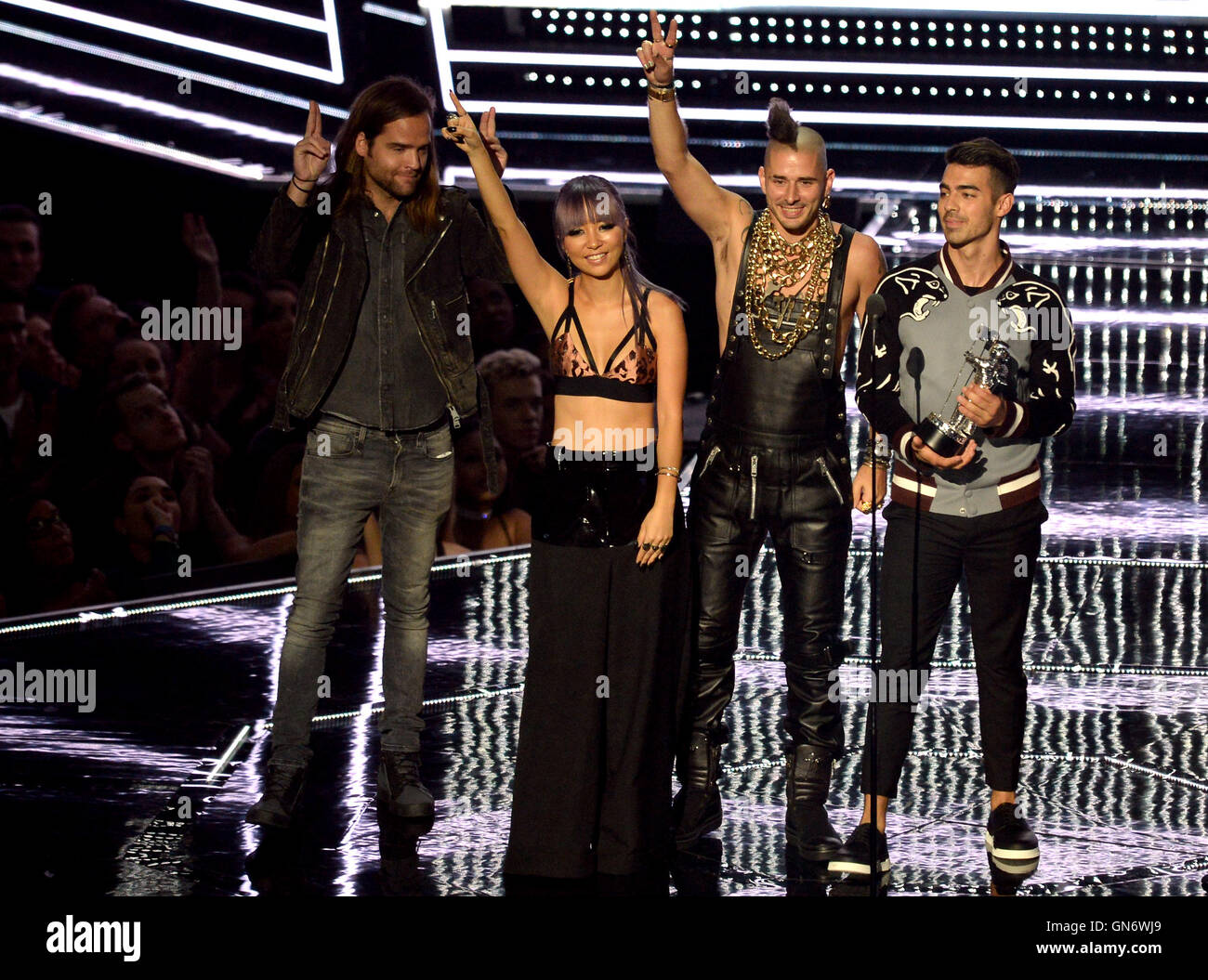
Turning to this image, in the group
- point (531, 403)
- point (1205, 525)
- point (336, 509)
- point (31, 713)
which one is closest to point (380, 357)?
point (336, 509)

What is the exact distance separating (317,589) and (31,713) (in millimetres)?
1211

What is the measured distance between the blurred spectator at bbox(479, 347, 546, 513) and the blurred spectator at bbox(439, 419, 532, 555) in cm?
9

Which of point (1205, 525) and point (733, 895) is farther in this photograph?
point (1205, 525)

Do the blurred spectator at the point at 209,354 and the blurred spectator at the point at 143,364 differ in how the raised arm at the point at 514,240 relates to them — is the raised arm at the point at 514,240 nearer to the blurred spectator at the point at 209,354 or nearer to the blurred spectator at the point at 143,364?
the blurred spectator at the point at 143,364

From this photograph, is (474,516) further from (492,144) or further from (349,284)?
(492,144)

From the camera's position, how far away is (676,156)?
12.4 ft

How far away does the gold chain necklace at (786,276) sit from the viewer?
12.5ft

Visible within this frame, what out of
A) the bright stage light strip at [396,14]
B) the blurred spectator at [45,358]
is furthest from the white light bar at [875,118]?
the blurred spectator at [45,358]

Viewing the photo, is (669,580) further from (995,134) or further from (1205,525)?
(995,134)

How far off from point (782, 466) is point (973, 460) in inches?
16.8

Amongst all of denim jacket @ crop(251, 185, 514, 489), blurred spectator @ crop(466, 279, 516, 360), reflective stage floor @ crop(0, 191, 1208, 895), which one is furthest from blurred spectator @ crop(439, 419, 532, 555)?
denim jacket @ crop(251, 185, 514, 489)

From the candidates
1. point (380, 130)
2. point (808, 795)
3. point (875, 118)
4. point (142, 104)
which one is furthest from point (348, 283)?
point (875, 118)

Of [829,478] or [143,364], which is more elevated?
[143,364]
